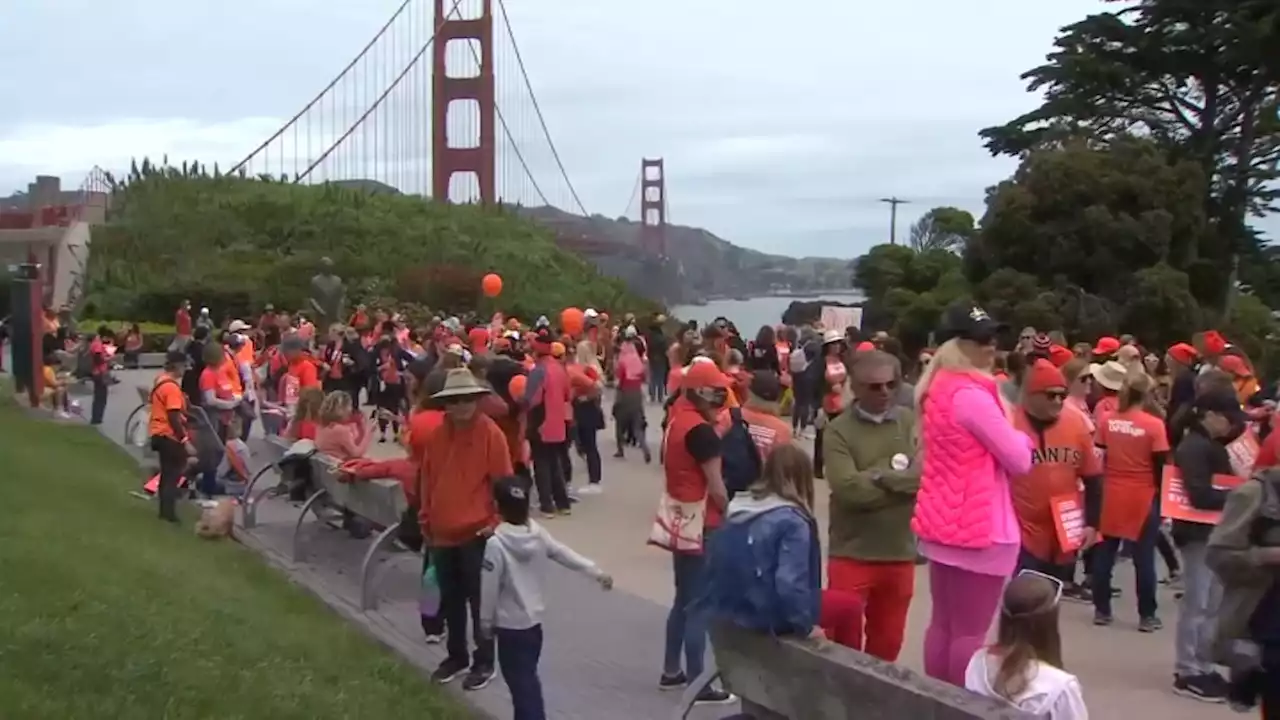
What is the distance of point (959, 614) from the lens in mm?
5398

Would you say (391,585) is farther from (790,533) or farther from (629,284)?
(629,284)

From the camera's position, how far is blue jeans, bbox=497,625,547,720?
19.3 feet

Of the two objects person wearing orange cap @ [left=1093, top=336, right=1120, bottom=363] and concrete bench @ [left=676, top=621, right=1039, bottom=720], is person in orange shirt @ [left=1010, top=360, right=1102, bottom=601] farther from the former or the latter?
person wearing orange cap @ [left=1093, top=336, right=1120, bottom=363]

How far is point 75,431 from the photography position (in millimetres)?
17031

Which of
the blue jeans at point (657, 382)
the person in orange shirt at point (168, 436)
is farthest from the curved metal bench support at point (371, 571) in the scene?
the blue jeans at point (657, 382)

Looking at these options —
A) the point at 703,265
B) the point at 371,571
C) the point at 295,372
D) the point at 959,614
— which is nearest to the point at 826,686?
the point at 959,614

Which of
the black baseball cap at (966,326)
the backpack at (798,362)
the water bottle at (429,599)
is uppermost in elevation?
the black baseball cap at (966,326)

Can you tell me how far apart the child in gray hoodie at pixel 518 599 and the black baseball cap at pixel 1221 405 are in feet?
9.65

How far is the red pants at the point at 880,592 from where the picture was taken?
18.5 ft

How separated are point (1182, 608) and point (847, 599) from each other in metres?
2.47

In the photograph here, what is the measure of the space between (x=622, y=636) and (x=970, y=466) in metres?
3.25

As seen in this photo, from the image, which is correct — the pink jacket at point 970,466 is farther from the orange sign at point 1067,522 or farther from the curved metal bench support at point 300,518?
the curved metal bench support at point 300,518

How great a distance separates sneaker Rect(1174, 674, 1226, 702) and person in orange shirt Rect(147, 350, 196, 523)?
22.8ft

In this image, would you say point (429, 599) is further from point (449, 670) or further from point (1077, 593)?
point (1077, 593)
